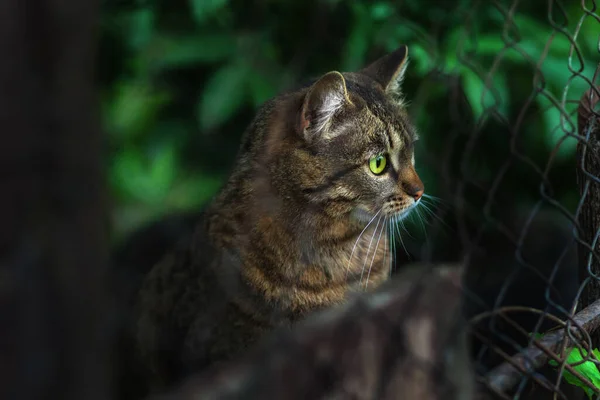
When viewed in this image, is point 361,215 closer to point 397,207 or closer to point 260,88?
point 397,207

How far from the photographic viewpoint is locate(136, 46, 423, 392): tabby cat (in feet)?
5.39

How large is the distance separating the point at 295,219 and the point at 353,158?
0.20m

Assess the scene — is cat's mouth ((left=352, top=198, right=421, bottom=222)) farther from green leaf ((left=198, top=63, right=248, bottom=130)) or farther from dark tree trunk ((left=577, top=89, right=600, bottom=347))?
green leaf ((left=198, top=63, right=248, bottom=130))

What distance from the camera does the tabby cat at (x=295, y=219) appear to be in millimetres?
1643

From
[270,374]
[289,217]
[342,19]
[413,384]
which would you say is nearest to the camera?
[270,374]

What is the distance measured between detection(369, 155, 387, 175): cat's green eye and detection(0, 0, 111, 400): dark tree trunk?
1.24 meters

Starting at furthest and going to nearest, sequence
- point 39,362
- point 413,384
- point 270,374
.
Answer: point 413,384 < point 270,374 < point 39,362

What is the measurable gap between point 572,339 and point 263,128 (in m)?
0.85

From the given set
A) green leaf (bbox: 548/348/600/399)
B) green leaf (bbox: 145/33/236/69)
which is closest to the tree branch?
green leaf (bbox: 548/348/600/399)

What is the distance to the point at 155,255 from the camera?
1918mm

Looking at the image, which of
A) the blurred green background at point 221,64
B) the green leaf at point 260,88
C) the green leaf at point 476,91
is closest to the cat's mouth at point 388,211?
the blurred green background at point 221,64

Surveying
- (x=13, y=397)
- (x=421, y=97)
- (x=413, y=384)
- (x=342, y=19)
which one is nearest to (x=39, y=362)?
(x=13, y=397)

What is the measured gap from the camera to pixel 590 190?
1815 mm

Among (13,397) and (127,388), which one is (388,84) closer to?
(127,388)
